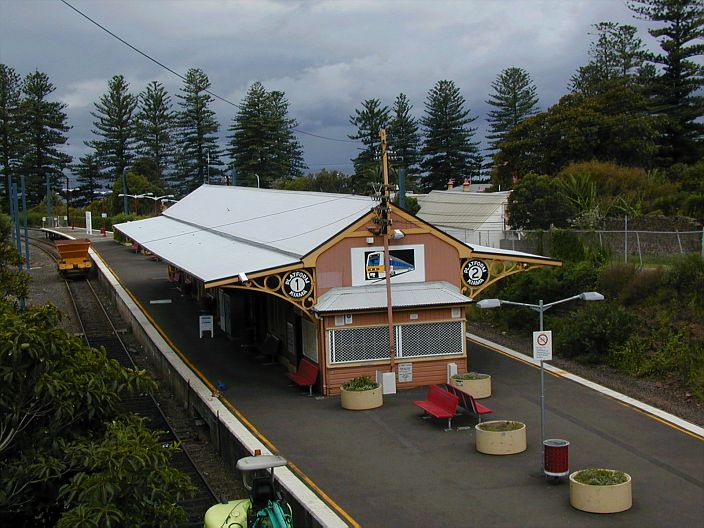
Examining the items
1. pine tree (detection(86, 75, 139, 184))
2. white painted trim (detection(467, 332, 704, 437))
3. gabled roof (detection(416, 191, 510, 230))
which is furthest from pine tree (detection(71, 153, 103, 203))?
white painted trim (detection(467, 332, 704, 437))

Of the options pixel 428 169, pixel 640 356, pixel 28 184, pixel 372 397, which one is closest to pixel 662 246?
pixel 640 356

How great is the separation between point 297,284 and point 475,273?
488cm

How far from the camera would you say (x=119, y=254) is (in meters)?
56.5

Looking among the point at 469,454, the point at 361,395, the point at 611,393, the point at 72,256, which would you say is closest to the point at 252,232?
the point at 361,395

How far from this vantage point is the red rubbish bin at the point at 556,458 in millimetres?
14258

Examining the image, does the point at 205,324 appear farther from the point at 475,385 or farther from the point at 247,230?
the point at 475,385

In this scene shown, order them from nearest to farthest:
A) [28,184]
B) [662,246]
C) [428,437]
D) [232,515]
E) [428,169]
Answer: [232,515] → [428,437] → [662,246] → [428,169] → [28,184]

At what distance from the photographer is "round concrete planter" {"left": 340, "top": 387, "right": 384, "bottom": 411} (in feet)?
64.3

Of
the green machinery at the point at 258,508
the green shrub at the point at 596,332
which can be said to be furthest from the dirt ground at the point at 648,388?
the green machinery at the point at 258,508

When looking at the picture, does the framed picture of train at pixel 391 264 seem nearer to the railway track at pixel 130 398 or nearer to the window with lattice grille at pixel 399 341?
the window with lattice grille at pixel 399 341

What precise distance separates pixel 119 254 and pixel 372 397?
1588 inches

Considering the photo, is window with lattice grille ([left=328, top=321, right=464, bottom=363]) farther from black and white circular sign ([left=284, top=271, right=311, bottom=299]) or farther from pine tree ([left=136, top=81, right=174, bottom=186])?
pine tree ([left=136, top=81, right=174, bottom=186])

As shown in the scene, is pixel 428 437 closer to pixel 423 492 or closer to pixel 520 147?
pixel 423 492

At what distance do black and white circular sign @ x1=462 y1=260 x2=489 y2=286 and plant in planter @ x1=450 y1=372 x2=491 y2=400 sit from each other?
2949 mm
